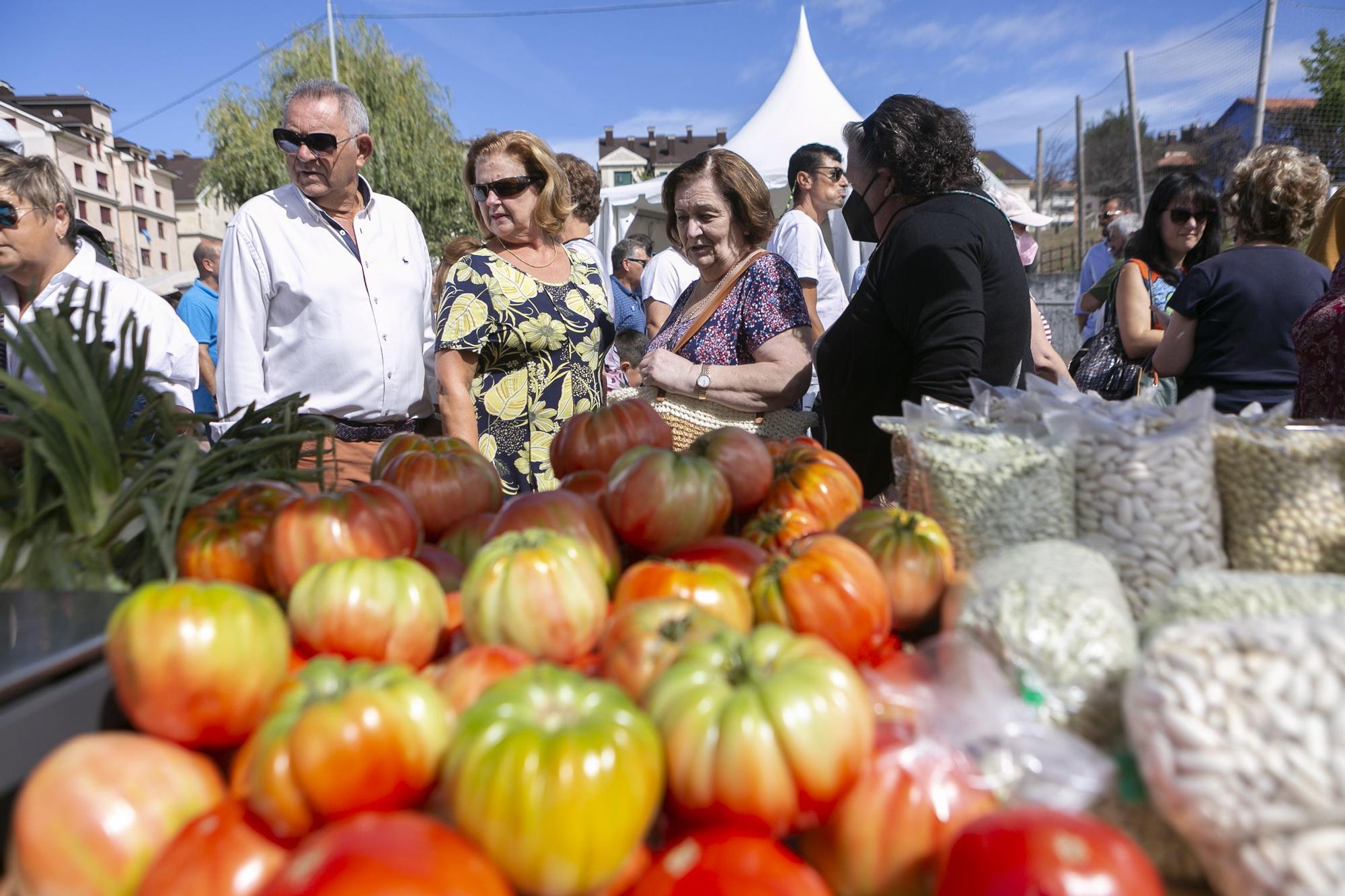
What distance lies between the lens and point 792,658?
3.05 ft

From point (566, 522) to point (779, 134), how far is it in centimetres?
1041

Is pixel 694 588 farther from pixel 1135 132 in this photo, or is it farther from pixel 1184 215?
pixel 1135 132

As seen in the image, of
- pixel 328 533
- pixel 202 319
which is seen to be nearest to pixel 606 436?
pixel 328 533

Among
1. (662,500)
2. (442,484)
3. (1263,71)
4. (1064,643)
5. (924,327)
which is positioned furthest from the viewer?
(1263,71)

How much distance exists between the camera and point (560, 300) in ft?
10.3

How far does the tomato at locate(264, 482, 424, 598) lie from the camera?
127 cm

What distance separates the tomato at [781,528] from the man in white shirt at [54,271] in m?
2.31

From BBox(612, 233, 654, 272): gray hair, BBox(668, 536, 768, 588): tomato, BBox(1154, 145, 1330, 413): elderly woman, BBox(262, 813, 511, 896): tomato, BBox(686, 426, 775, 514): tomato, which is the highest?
BBox(612, 233, 654, 272): gray hair

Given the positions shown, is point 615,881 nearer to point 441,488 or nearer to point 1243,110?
point 441,488

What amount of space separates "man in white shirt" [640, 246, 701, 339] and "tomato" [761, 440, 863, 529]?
342 centimetres

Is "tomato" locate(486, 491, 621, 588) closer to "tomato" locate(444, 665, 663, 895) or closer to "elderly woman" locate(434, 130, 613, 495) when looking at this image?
"tomato" locate(444, 665, 663, 895)

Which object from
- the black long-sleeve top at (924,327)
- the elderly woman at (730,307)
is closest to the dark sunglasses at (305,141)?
the elderly woman at (730,307)

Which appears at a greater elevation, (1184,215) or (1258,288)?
(1184,215)

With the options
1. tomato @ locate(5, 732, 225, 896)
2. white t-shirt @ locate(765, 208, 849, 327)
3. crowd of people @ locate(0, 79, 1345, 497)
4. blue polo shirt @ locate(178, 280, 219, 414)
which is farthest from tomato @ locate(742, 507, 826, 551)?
blue polo shirt @ locate(178, 280, 219, 414)
